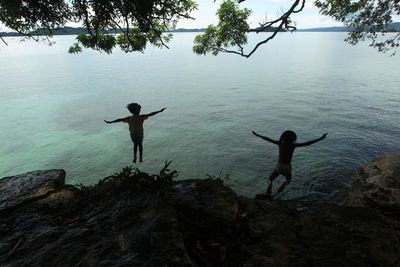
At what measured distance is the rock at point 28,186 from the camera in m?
5.33

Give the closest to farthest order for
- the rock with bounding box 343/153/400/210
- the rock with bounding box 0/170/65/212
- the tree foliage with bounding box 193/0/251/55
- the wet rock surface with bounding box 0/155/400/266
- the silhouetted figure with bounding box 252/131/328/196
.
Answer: the wet rock surface with bounding box 0/155/400/266 → the rock with bounding box 0/170/65/212 → the rock with bounding box 343/153/400/210 → the silhouetted figure with bounding box 252/131/328/196 → the tree foliage with bounding box 193/0/251/55

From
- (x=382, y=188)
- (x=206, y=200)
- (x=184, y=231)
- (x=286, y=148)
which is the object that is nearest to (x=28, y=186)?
(x=184, y=231)

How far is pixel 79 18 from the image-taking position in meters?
8.63

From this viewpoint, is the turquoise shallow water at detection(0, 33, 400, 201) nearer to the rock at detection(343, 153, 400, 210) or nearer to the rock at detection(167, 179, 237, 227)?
the rock at detection(343, 153, 400, 210)

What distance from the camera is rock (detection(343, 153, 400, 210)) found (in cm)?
621

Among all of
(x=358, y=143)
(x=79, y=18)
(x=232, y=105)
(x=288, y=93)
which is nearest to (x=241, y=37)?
(x=79, y=18)

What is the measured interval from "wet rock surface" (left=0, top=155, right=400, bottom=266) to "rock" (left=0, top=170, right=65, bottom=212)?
0.25 metres

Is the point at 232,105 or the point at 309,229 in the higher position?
the point at 309,229

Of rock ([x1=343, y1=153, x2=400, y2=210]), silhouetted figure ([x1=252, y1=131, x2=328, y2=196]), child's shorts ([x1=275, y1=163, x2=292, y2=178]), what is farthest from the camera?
child's shorts ([x1=275, y1=163, x2=292, y2=178])

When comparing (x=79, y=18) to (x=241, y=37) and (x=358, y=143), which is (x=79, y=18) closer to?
(x=241, y=37)

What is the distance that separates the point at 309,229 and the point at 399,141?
48.9 feet

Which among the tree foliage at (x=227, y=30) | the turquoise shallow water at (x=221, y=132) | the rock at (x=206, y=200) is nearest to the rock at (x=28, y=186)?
the rock at (x=206, y=200)

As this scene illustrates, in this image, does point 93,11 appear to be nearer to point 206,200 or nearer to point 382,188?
point 206,200

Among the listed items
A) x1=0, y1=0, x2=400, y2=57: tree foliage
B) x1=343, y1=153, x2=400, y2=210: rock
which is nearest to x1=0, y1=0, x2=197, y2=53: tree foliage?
x1=0, y1=0, x2=400, y2=57: tree foliage
